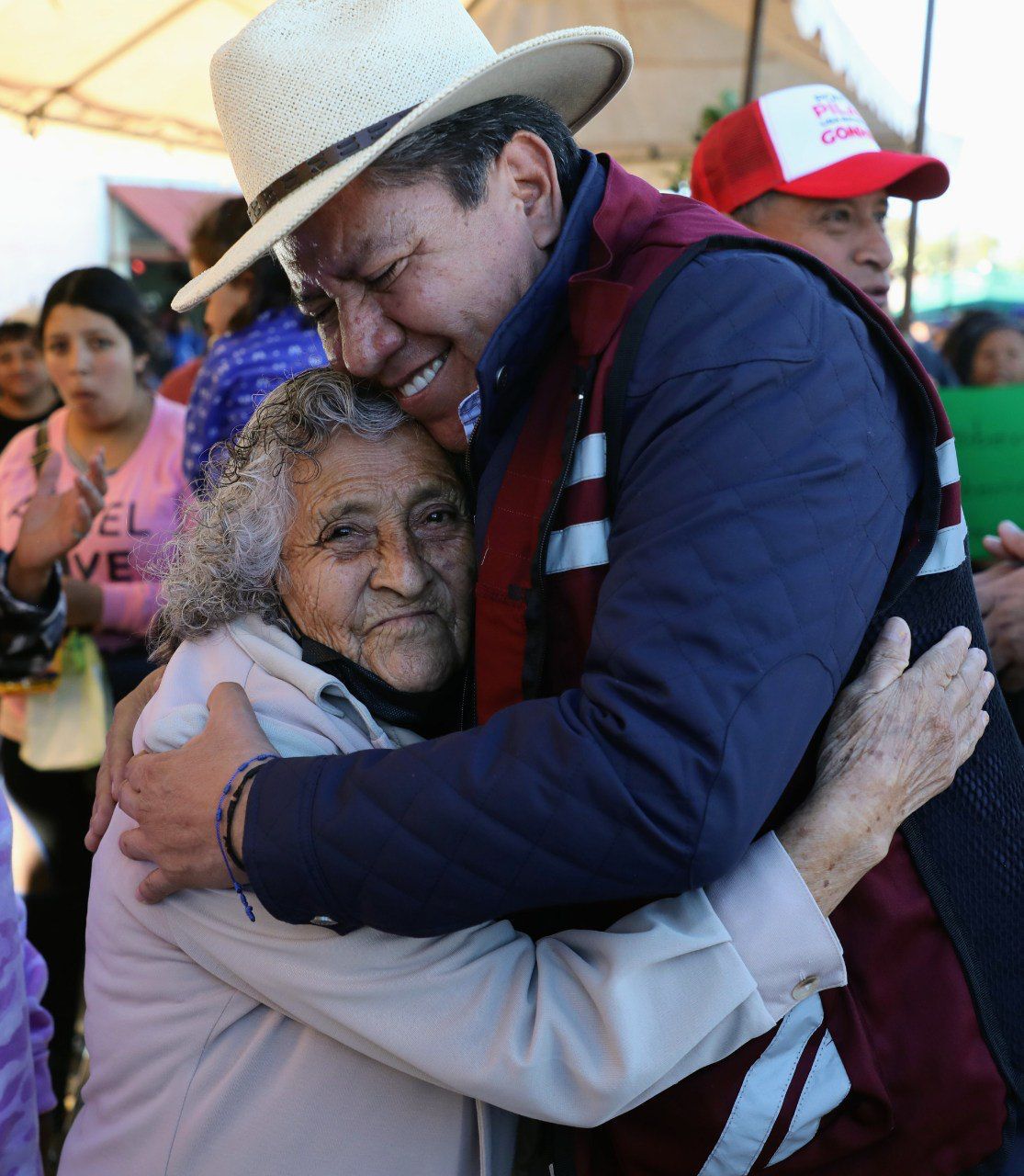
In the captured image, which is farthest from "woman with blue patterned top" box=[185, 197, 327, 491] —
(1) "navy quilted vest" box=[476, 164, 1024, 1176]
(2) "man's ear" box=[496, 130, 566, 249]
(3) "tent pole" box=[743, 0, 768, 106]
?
(3) "tent pole" box=[743, 0, 768, 106]

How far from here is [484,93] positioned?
66.0 inches

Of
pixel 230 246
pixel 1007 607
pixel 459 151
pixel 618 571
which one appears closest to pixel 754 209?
pixel 1007 607

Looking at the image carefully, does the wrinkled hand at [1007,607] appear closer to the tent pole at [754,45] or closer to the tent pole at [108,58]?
the tent pole at [754,45]

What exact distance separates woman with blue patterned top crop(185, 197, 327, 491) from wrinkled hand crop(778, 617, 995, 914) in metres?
2.03

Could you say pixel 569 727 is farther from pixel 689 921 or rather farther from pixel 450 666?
pixel 450 666

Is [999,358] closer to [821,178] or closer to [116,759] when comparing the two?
[821,178]

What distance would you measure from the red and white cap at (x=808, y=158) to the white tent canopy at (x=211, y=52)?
239 cm

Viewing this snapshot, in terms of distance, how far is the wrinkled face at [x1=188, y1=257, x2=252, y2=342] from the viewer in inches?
141

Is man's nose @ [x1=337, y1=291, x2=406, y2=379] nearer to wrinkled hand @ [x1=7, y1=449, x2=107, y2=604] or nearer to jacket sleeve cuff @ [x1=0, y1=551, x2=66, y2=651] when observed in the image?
wrinkled hand @ [x1=7, y1=449, x2=107, y2=604]

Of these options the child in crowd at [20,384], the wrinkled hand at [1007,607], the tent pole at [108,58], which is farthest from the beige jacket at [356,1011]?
the tent pole at [108,58]

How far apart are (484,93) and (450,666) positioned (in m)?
0.95

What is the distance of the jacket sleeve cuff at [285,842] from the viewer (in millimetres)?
1345

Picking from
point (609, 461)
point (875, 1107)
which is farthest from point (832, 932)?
point (609, 461)

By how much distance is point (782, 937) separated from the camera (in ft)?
4.70
